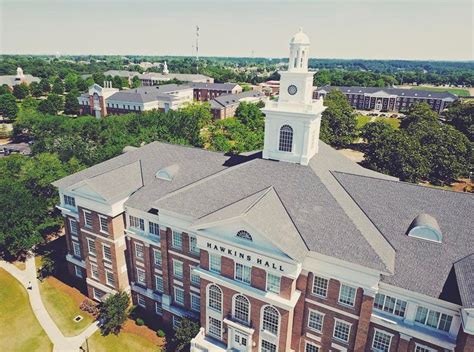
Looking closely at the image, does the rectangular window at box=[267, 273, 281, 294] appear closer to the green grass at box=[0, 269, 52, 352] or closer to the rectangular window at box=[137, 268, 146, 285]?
the rectangular window at box=[137, 268, 146, 285]

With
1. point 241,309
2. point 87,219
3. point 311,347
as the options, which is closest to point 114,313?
point 87,219

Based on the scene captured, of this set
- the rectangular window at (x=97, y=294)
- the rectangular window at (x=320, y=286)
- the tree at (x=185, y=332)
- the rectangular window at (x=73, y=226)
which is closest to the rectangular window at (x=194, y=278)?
the tree at (x=185, y=332)

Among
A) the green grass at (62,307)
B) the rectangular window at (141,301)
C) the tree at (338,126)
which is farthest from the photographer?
the tree at (338,126)

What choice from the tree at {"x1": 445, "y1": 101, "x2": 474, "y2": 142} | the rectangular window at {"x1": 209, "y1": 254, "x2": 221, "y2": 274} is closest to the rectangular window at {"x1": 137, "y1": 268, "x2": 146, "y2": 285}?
the rectangular window at {"x1": 209, "y1": 254, "x2": 221, "y2": 274}

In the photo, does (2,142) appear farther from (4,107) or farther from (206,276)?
(206,276)

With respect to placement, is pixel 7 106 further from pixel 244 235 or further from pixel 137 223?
pixel 244 235

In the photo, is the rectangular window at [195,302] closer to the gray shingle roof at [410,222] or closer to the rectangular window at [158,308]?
the rectangular window at [158,308]

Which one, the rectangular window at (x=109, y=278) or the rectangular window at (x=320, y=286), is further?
the rectangular window at (x=109, y=278)
